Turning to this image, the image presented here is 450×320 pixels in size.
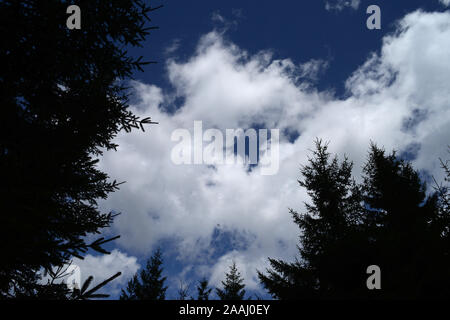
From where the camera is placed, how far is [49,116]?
13.8ft

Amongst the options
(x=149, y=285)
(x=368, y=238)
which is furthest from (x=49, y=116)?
(x=149, y=285)

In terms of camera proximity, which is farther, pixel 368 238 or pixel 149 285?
pixel 149 285

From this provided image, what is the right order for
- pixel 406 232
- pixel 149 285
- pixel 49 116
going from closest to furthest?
pixel 49 116
pixel 406 232
pixel 149 285

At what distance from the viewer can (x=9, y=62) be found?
360 centimetres

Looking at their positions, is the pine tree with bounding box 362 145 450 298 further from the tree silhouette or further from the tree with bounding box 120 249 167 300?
the tree with bounding box 120 249 167 300

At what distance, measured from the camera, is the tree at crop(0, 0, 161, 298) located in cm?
232

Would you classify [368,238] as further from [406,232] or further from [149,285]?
[149,285]

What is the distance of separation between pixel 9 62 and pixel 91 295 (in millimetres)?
3925

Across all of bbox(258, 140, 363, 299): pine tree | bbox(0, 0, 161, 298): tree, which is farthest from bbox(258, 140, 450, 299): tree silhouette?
bbox(0, 0, 161, 298): tree

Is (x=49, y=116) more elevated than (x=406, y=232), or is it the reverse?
(x=49, y=116)

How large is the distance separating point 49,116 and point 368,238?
10.1 m

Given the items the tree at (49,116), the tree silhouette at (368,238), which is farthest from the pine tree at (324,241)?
the tree at (49,116)
